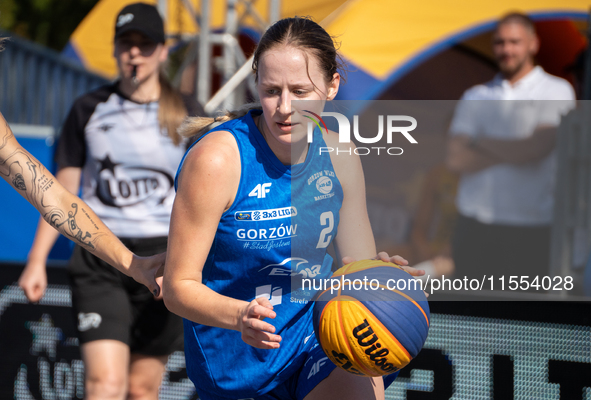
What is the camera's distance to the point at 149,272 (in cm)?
231

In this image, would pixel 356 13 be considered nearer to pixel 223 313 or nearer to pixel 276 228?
pixel 276 228

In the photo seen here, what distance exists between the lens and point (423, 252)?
396 cm

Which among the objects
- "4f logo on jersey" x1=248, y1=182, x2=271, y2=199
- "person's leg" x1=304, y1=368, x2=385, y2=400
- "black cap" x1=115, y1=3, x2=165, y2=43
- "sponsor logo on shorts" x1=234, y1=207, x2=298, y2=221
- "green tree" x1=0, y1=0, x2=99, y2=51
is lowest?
"person's leg" x1=304, y1=368, x2=385, y2=400

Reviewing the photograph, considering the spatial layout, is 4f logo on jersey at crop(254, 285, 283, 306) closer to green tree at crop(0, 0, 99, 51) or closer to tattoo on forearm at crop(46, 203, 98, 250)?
tattoo on forearm at crop(46, 203, 98, 250)

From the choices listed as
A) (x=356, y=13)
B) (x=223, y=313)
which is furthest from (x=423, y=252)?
(x=356, y=13)

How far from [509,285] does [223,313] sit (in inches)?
68.0

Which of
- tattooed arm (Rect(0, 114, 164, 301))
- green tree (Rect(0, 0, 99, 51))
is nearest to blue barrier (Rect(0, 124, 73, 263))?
tattooed arm (Rect(0, 114, 164, 301))

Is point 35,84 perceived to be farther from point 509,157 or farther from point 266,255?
point 266,255

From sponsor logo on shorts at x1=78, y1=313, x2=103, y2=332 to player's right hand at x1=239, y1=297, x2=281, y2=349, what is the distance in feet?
5.46

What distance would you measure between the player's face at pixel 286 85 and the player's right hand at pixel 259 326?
2.15 ft

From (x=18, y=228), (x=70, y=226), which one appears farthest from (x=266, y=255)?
(x=18, y=228)

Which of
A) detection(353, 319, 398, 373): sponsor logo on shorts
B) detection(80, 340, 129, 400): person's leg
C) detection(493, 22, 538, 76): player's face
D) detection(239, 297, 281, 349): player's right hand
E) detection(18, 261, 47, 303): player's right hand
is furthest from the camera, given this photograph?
detection(493, 22, 538, 76): player's face

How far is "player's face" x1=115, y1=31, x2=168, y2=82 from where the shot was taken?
3521 mm

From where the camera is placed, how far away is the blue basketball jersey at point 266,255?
216 centimetres
